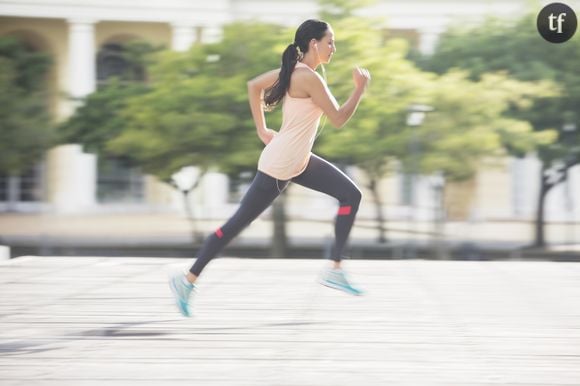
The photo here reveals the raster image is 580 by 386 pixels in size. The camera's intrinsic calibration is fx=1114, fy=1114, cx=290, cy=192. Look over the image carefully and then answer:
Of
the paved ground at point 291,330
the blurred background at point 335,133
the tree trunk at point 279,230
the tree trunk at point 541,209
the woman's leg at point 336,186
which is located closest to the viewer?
the paved ground at point 291,330

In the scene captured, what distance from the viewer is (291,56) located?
17.8 ft

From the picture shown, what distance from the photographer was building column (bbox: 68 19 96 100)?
133 feet

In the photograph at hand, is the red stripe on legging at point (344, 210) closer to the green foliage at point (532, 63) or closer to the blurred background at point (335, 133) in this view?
the blurred background at point (335, 133)

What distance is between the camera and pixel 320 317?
545cm

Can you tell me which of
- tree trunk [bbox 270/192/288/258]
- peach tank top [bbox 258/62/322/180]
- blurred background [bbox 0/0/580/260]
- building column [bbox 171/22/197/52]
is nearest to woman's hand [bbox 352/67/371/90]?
peach tank top [bbox 258/62/322/180]

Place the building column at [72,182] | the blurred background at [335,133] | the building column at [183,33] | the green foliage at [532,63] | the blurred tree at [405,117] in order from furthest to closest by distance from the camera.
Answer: the building column at [72,182], the building column at [183,33], the green foliage at [532,63], the blurred background at [335,133], the blurred tree at [405,117]

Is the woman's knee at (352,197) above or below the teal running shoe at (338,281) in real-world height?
above

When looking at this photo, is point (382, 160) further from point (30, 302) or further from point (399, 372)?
point (399, 372)

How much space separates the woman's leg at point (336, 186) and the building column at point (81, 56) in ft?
116

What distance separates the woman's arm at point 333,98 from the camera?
207 inches

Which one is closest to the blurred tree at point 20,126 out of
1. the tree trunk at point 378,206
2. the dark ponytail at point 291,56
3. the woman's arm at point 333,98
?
the tree trunk at point 378,206

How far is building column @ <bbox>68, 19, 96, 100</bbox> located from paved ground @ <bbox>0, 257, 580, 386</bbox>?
33498mm

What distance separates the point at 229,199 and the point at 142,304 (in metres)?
35.0

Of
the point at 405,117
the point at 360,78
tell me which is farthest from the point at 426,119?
the point at 360,78
